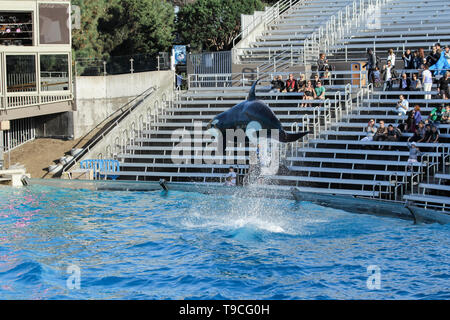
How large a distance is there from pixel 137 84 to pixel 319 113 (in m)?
8.32

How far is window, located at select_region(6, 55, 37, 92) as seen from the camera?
23828 millimetres

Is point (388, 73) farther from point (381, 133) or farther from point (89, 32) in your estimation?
point (89, 32)

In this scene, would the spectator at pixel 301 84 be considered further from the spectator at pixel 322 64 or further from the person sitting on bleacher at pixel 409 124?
the person sitting on bleacher at pixel 409 124

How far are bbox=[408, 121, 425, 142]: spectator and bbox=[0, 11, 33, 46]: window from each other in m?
13.7

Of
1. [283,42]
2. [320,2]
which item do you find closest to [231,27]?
[320,2]

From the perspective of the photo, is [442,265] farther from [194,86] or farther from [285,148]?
[194,86]

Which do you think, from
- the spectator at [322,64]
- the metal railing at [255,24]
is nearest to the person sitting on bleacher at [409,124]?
the spectator at [322,64]

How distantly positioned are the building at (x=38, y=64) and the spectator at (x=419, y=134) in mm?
12242

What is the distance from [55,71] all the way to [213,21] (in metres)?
11.5

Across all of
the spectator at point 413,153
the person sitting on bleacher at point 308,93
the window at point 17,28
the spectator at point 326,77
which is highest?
the window at point 17,28

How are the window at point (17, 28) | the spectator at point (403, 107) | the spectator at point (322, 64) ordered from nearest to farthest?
1. the spectator at point (403, 107)
2. the spectator at point (322, 64)
3. the window at point (17, 28)

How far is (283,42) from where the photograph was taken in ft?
90.7

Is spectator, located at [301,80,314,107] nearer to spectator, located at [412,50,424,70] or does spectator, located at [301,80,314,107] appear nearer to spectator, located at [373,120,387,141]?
spectator, located at [412,50,424,70]

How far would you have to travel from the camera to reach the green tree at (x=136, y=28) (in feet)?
116
